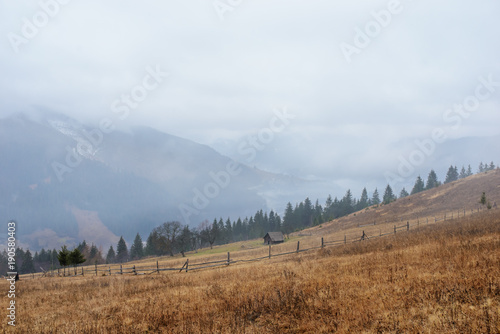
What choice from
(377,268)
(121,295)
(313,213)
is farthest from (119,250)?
(377,268)

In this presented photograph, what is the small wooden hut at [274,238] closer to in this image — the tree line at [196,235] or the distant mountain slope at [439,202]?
the distant mountain slope at [439,202]

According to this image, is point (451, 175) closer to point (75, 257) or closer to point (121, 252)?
point (121, 252)

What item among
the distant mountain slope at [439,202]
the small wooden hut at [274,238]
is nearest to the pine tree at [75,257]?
the small wooden hut at [274,238]

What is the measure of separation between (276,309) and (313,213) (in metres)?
142

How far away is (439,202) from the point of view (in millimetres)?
81625

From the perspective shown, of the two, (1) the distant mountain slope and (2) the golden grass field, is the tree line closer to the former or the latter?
(1) the distant mountain slope

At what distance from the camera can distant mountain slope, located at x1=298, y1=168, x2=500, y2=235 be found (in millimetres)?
73062

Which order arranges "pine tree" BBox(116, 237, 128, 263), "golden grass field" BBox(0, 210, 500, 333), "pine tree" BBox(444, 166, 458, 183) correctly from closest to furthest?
"golden grass field" BBox(0, 210, 500, 333) → "pine tree" BBox(116, 237, 128, 263) → "pine tree" BBox(444, 166, 458, 183)

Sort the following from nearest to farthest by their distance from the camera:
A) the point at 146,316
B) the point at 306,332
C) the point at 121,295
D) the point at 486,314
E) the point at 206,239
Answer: the point at 486,314
the point at 306,332
the point at 146,316
the point at 121,295
the point at 206,239

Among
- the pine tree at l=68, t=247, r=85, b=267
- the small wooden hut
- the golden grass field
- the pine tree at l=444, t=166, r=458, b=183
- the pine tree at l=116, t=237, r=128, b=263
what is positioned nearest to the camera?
the golden grass field

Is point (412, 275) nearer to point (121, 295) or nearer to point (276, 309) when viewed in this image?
point (276, 309)

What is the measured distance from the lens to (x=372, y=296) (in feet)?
32.9

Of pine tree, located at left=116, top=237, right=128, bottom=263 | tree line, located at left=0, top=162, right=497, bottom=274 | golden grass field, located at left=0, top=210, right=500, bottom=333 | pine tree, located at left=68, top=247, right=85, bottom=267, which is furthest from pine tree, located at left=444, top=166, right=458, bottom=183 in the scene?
pine tree, located at left=68, top=247, right=85, bottom=267

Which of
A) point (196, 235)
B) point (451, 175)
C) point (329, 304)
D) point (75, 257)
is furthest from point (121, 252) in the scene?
point (451, 175)
